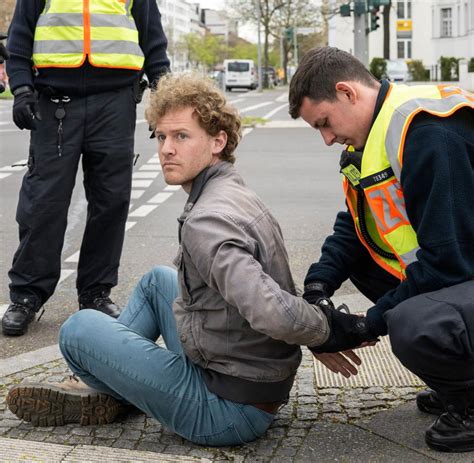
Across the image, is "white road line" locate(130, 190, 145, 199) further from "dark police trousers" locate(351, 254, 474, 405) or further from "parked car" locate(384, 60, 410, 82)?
"parked car" locate(384, 60, 410, 82)

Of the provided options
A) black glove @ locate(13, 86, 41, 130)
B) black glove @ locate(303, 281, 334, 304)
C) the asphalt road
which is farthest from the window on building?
black glove @ locate(303, 281, 334, 304)

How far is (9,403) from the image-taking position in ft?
12.3

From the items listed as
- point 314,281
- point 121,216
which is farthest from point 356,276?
point 121,216

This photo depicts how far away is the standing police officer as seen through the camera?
209 inches

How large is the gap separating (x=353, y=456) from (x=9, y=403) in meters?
1.27

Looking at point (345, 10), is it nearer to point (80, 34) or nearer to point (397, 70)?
point (80, 34)

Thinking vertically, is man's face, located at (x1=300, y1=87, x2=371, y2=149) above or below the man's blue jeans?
above

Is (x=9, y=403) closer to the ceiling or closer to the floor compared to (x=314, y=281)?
closer to the floor

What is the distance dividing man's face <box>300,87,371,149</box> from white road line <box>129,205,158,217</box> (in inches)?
247

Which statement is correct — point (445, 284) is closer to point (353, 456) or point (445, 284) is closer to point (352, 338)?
point (352, 338)

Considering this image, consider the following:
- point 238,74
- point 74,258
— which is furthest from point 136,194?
point 238,74

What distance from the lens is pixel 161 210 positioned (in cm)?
999

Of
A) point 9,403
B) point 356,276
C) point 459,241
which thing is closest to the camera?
point 459,241

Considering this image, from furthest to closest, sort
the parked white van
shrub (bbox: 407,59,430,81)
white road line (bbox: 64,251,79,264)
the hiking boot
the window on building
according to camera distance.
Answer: the window on building, the parked white van, shrub (bbox: 407,59,430,81), white road line (bbox: 64,251,79,264), the hiking boot
